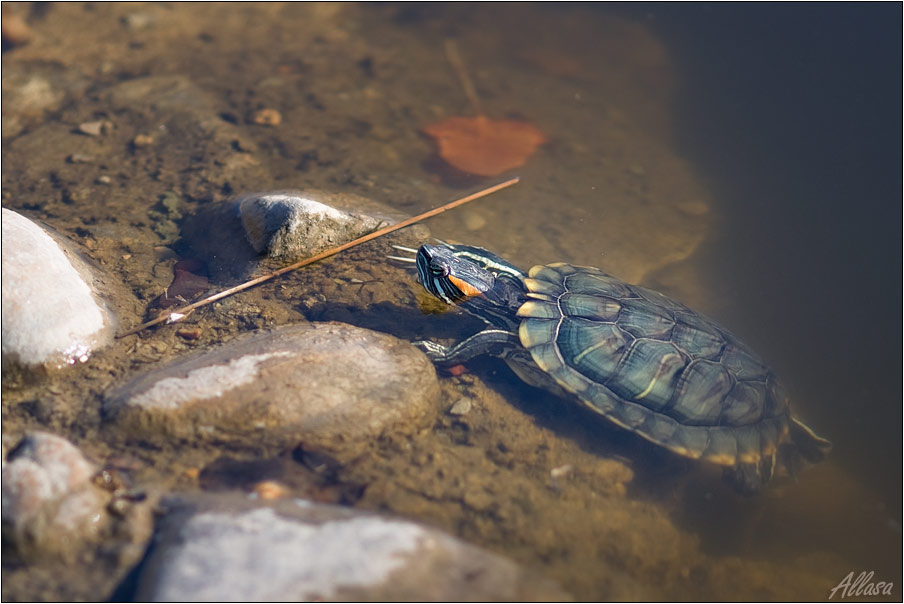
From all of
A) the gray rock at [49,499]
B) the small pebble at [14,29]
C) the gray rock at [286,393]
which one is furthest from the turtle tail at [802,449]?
the small pebble at [14,29]

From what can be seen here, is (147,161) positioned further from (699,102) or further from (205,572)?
(699,102)

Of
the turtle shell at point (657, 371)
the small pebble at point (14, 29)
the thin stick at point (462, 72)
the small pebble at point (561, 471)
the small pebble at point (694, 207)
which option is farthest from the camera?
the thin stick at point (462, 72)

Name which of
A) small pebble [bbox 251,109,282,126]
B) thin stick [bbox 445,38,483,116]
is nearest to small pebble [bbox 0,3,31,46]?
small pebble [bbox 251,109,282,126]

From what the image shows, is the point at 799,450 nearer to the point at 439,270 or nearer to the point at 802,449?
the point at 802,449

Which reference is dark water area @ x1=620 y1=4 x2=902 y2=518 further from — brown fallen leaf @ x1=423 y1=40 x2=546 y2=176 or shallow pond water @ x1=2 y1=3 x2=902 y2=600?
brown fallen leaf @ x1=423 y1=40 x2=546 y2=176
